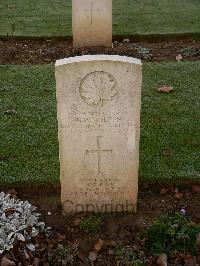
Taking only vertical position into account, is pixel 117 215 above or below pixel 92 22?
below

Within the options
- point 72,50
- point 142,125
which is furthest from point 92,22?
point 142,125

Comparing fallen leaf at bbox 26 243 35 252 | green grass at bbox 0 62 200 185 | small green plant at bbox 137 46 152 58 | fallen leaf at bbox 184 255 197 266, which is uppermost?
small green plant at bbox 137 46 152 58

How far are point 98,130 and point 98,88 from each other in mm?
430

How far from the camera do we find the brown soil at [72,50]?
9.53 m

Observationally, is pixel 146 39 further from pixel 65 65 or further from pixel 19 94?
pixel 65 65

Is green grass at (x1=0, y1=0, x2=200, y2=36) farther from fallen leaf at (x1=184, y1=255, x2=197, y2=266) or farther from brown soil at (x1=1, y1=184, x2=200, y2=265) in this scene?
fallen leaf at (x1=184, y1=255, x2=197, y2=266)

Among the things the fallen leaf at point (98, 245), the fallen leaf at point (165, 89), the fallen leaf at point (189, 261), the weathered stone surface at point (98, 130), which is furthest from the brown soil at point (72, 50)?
the fallen leaf at point (189, 261)

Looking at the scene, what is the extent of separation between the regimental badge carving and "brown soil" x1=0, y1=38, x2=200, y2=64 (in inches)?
200

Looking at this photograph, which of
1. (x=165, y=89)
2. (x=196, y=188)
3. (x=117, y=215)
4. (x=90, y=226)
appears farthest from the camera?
(x=165, y=89)

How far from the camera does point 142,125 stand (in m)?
6.75

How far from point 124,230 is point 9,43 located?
21.1ft

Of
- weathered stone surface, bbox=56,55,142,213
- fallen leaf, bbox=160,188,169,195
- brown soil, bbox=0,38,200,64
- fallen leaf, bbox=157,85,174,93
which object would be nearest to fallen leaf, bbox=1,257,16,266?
weathered stone surface, bbox=56,55,142,213

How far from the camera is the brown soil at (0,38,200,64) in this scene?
9.53 m

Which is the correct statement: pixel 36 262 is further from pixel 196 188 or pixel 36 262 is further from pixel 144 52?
pixel 144 52
